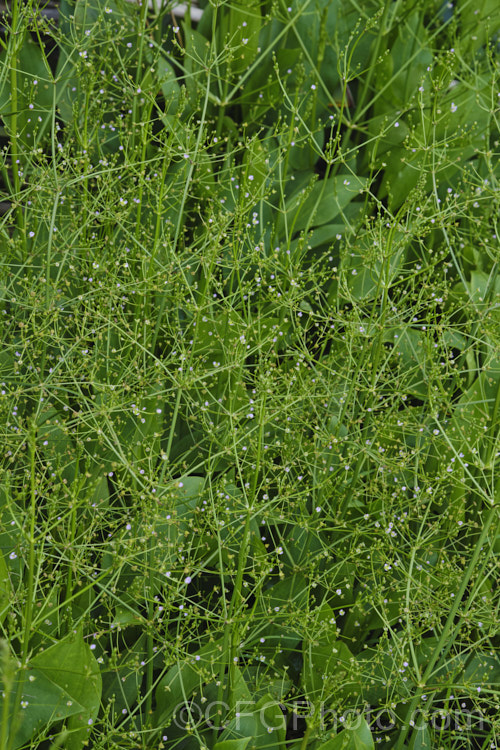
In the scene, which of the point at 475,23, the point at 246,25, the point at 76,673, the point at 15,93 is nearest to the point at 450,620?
the point at 76,673

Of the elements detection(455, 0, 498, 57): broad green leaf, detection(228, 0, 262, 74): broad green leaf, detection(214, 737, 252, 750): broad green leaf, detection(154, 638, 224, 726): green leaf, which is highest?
detection(455, 0, 498, 57): broad green leaf

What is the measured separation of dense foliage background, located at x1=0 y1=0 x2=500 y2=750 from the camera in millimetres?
1309

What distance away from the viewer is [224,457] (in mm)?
1617

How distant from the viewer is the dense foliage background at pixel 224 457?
1309 mm

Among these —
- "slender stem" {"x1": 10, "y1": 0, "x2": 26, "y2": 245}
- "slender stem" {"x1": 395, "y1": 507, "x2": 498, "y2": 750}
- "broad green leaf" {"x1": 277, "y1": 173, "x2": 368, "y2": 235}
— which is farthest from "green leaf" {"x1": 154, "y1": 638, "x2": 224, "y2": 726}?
"broad green leaf" {"x1": 277, "y1": 173, "x2": 368, "y2": 235}

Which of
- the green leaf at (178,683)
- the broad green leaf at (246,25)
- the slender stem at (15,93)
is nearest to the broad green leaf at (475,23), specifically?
the broad green leaf at (246,25)

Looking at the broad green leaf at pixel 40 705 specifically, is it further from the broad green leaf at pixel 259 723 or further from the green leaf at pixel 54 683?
the broad green leaf at pixel 259 723

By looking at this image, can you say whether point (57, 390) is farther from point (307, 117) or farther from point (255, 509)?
point (307, 117)

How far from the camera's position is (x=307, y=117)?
2.10 m

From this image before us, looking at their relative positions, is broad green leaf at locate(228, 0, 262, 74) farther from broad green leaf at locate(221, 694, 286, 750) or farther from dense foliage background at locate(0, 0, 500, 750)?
broad green leaf at locate(221, 694, 286, 750)

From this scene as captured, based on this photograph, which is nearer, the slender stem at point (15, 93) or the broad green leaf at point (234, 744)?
the broad green leaf at point (234, 744)

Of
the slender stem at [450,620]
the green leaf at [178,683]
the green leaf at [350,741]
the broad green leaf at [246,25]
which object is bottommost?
the green leaf at [178,683]

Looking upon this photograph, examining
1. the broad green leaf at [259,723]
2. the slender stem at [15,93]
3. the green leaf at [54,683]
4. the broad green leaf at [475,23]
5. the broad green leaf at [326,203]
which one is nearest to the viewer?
the green leaf at [54,683]

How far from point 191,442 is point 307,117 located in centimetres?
100
